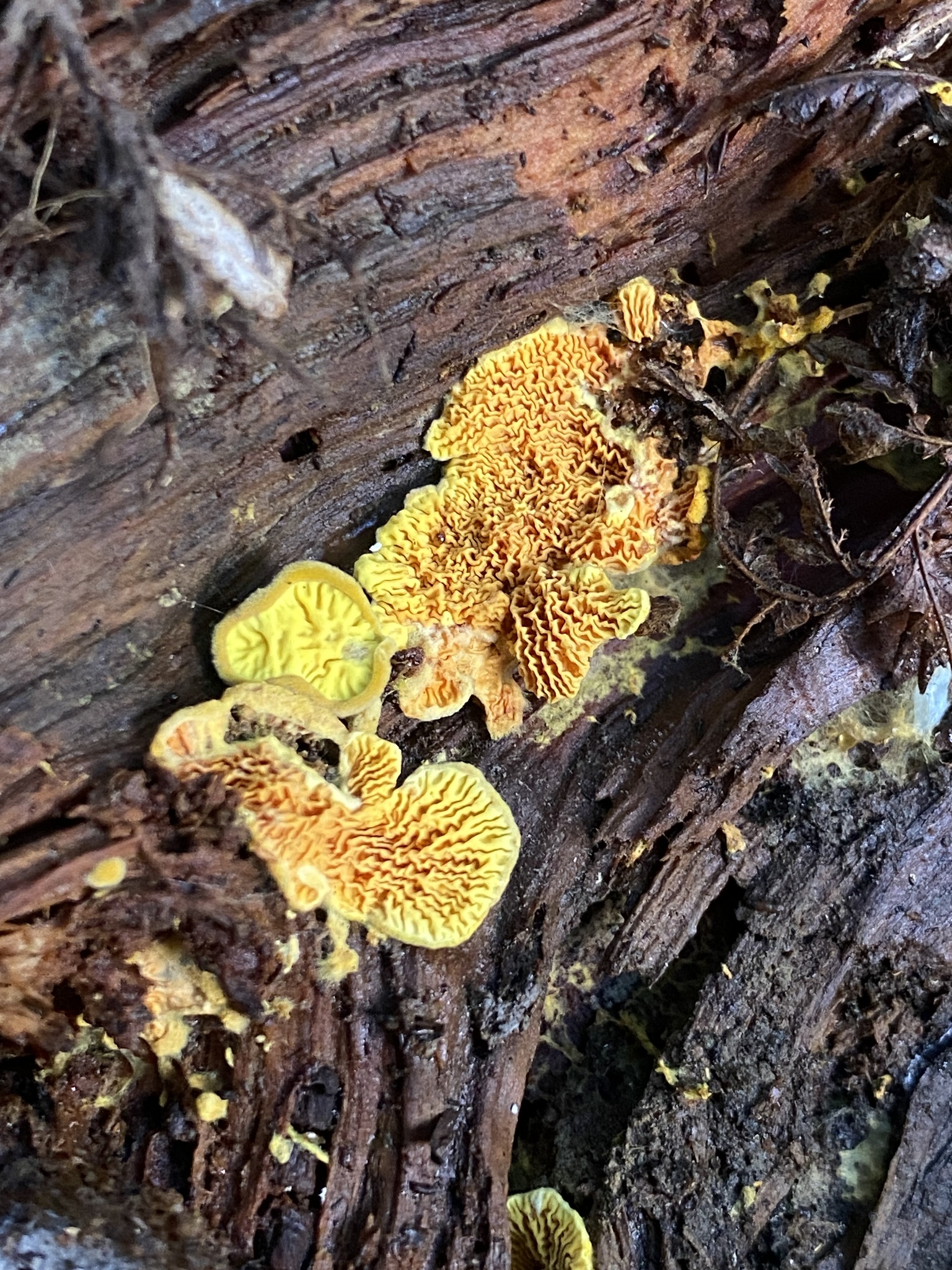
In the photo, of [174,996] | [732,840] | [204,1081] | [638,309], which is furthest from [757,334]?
[204,1081]

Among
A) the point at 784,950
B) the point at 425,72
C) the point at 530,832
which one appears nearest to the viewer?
the point at 425,72

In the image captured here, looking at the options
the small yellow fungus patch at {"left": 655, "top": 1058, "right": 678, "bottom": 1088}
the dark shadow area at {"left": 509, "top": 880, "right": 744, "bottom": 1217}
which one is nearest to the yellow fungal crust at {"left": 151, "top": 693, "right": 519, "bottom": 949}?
the dark shadow area at {"left": 509, "top": 880, "right": 744, "bottom": 1217}

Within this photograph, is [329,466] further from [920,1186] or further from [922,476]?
[920,1186]

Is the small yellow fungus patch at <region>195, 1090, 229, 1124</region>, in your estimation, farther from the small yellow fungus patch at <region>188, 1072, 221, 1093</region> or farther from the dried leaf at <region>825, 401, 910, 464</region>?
the dried leaf at <region>825, 401, 910, 464</region>

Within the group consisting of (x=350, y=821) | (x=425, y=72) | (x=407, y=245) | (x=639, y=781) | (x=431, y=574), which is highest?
(x=425, y=72)

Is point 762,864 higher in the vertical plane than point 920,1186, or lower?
higher

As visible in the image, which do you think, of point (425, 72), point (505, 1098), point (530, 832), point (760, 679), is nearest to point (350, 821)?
point (530, 832)
